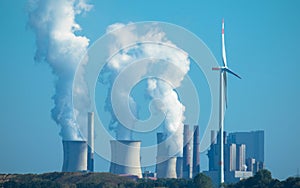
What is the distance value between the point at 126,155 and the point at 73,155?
692cm

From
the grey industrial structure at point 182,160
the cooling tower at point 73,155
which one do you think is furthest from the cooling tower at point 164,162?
the cooling tower at point 73,155

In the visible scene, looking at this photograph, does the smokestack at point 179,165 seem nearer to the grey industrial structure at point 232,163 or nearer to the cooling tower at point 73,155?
the grey industrial structure at point 232,163

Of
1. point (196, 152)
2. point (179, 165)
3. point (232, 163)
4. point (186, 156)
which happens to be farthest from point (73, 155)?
point (232, 163)

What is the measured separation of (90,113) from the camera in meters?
85.0

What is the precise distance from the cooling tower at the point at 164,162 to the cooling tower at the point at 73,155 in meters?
11.7

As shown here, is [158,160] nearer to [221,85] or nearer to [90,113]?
[90,113]

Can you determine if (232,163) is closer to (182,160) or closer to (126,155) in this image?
(182,160)

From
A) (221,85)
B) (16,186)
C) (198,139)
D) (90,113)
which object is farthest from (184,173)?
(221,85)

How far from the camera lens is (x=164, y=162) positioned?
A: 8631 cm

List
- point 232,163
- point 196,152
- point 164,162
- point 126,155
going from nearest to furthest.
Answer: point 126,155 → point 164,162 → point 196,152 → point 232,163

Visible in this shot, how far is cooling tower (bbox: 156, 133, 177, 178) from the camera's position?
86312 millimetres

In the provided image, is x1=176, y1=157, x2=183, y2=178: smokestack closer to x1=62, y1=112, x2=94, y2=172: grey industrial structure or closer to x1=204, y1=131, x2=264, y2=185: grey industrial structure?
x1=204, y1=131, x2=264, y2=185: grey industrial structure

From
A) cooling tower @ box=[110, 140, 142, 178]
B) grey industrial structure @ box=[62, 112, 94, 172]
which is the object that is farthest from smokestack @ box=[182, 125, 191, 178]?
grey industrial structure @ box=[62, 112, 94, 172]

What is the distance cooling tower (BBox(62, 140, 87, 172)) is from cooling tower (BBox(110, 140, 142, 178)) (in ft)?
11.1
